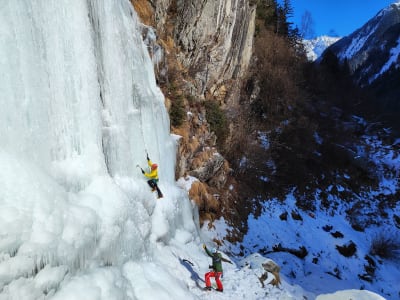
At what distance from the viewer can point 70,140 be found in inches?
167

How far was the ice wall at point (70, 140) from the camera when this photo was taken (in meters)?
2.97

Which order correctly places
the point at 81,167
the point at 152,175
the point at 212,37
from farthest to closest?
the point at 212,37
the point at 152,175
the point at 81,167

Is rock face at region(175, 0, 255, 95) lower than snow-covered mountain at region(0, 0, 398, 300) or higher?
higher

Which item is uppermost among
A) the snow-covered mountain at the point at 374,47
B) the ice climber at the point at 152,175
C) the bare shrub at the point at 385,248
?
the snow-covered mountain at the point at 374,47

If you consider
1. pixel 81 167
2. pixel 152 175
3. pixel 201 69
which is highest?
→ pixel 201 69

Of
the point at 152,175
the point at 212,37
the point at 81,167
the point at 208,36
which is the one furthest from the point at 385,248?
the point at 81,167

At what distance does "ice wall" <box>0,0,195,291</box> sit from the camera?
2.97m

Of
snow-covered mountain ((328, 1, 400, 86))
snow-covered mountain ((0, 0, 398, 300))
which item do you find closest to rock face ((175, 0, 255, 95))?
snow-covered mountain ((0, 0, 398, 300))

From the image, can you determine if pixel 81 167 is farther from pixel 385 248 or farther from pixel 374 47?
pixel 374 47

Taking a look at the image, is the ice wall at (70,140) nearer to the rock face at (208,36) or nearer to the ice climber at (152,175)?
the ice climber at (152,175)

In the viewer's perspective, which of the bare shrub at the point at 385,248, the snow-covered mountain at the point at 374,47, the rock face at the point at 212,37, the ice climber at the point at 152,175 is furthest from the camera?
the snow-covered mountain at the point at 374,47

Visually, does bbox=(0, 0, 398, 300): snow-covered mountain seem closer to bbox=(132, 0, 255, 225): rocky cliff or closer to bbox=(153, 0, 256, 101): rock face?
bbox=(132, 0, 255, 225): rocky cliff

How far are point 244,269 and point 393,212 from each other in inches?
540

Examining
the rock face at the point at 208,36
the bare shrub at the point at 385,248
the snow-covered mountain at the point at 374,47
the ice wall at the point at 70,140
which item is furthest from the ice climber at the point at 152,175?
the snow-covered mountain at the point at 374,47
